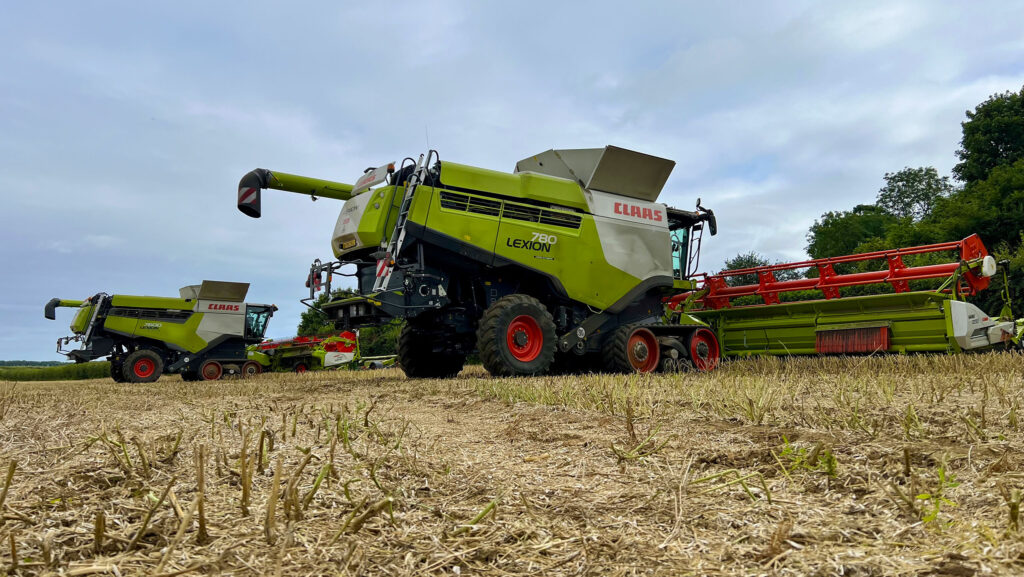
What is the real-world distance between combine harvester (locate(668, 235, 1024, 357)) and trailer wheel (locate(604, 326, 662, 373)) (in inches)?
65.4

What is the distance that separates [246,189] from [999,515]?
912cm

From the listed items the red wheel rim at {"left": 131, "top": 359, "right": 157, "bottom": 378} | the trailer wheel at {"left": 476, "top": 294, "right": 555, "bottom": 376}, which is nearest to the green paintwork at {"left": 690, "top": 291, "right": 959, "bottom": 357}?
the trailer wheel at {"left": 476, "top": 294, "right": 555, "bottom": 376}

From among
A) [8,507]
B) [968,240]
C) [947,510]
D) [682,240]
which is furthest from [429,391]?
[968,240]

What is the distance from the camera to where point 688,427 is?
3.13 metres

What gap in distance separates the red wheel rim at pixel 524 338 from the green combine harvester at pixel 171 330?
451 inches

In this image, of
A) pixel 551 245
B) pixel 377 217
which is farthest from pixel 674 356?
pixel 377 217

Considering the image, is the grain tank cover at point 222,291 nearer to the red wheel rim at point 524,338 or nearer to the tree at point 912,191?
the red wheel rim at point 524,338

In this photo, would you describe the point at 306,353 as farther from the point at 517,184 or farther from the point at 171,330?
the point at 517,184

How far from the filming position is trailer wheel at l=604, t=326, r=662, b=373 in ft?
31.3

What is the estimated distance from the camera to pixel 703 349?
1070 centimetres

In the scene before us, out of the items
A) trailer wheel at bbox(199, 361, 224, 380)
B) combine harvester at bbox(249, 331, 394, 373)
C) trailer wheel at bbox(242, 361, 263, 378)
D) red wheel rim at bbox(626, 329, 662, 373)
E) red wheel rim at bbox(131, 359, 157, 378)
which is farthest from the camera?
combine harvester at bbox(249, 331, 394, 373)

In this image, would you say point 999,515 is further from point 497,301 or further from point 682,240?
point 682,240

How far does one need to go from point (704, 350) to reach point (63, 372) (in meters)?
29.6

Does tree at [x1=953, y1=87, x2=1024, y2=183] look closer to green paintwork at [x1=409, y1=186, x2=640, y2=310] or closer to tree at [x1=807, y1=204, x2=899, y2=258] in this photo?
tree at [x1=807, y1=204, x2=899, y2=258]
